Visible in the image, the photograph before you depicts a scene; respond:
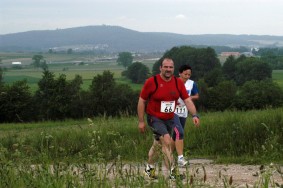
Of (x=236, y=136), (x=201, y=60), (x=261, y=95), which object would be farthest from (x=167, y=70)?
(x=201, y=60)

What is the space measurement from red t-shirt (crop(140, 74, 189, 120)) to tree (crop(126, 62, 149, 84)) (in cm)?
8373

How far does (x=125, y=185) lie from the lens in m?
3.79

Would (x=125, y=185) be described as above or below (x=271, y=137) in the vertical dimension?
above

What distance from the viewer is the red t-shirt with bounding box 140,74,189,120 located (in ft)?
24.7

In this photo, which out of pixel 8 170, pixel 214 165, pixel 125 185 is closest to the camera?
pixel 125 185

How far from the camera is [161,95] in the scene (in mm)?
7516

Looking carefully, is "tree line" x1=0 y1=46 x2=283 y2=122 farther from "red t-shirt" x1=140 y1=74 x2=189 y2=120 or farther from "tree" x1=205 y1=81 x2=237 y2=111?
"red t-shirt" x1=140 y1=74 x2=189 y2=120

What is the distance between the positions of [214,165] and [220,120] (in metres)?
2.59

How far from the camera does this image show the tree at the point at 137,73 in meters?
92.0

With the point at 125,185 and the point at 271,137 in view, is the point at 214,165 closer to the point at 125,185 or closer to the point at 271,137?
the point at 271,137

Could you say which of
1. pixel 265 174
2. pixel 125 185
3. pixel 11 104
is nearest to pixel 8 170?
pixel 125 185

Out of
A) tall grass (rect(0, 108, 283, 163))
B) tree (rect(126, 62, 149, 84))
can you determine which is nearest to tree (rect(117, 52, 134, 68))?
tree (rect(126, 62, 149, 84))

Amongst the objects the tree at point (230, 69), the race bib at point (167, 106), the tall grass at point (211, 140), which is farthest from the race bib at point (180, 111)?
the tree at point (230, 69)

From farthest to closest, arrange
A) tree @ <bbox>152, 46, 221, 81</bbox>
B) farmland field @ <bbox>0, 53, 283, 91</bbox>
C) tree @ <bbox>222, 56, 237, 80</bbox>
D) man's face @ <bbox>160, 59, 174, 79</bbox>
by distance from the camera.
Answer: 1. tree @ <bbox>152, 46, 221, 81</bbox>
2. tree @ <bbox>222, 56, 237, 80</bbox>
3. farmland field @ <bbox>0, 53, 283, 91</bbox>
4. man's face @ <bbox>160, 59, 174, 79</bbox>
